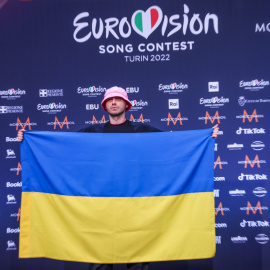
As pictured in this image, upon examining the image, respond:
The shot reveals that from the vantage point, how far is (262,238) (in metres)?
3.42

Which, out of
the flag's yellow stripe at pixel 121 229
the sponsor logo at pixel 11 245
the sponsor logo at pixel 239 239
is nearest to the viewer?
the flag's yellow stripe at pixel 121 229

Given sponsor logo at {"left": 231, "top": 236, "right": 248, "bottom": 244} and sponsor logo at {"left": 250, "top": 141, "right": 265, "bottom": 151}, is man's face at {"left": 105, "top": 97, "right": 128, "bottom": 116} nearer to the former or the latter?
sponsor logo at {"left": 250, "top": 141, "right": 265, "bottom": 151}

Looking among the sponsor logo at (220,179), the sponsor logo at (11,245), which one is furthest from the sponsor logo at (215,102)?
the sponsor logo at (11,245)

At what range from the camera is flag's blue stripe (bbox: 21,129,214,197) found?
2.40m

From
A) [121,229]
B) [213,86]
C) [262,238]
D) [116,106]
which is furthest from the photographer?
[213,86]

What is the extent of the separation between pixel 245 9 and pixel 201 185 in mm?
2124

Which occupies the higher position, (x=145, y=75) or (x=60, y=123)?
(x=145, y=75)

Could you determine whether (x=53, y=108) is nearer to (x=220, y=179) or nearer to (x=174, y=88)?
(x=174, y=88)

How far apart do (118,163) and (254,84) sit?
73.0 inches

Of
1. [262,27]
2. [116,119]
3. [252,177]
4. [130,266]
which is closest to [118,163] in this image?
[116,119]

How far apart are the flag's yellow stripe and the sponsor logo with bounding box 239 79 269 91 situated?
1553 millimetres

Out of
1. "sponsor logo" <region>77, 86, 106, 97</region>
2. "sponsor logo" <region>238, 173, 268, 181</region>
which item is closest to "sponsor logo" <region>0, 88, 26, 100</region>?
"sponsor logo" <region>77, 86, 106, 97</region>

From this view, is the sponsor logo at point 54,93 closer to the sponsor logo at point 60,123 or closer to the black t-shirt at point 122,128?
the sponsor logo at point 60,123

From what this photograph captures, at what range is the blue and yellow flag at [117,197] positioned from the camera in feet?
7.66
